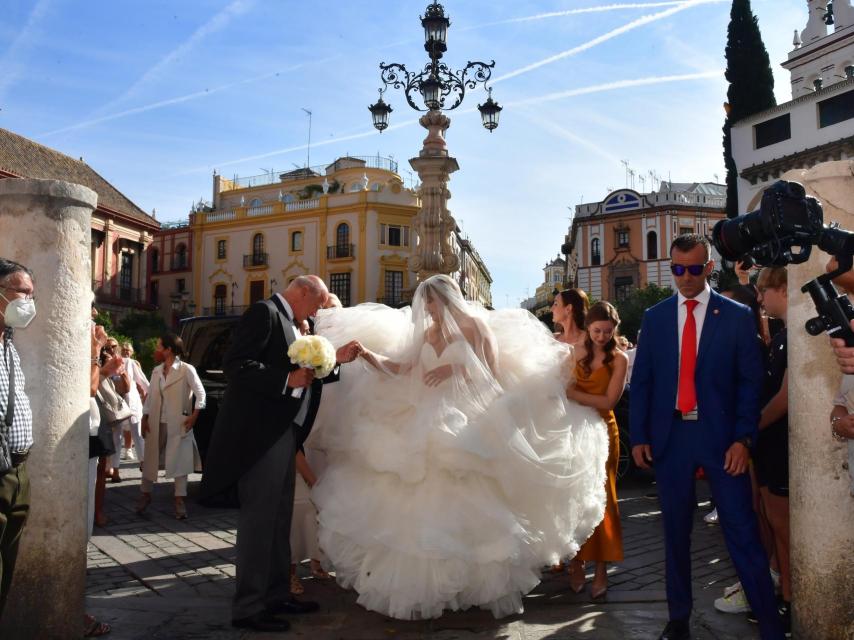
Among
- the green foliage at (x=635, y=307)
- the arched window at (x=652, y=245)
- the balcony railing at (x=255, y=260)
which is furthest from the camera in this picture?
the arched window at (x=652, y=245)

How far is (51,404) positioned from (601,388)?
137 inches

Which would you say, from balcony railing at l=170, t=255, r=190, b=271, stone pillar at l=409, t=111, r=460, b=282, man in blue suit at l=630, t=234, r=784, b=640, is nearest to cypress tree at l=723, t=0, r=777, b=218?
stone pillar at l=409, t=111, r=460, b=282

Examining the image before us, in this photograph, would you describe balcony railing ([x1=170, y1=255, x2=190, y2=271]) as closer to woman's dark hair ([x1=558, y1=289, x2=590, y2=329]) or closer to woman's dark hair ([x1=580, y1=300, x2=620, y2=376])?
woman's dark hair ([x1=558, y1=289, x2=590, y2=329])

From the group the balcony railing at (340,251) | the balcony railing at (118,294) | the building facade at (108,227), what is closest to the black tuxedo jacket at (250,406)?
the building facade at (108,227)

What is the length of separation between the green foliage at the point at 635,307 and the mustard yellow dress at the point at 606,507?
Answer: 43666 mm

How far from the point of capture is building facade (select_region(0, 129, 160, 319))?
121ft

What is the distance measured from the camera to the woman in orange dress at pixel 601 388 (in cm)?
489

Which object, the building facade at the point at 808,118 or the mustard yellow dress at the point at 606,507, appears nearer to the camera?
the mustard yellow dress at the point at 606,507

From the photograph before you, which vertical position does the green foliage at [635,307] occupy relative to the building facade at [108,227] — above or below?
below

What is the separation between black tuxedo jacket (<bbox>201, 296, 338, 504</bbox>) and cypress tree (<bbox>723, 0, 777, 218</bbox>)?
35.5 meters

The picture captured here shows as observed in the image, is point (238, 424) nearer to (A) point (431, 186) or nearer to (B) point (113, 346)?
(B) point (113, 346)

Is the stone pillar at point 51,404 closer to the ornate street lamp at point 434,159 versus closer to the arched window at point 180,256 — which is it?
the ornate street lamp at point 434,159

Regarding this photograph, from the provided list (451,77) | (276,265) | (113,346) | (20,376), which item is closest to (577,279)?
(276,265)

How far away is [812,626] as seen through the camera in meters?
3.61
